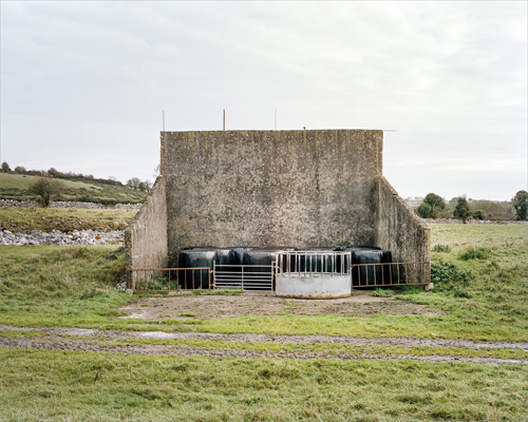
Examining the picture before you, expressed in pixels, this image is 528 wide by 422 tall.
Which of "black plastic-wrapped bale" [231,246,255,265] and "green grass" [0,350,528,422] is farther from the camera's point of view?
"black plastic-wrapped bale" [231,246,255,265]

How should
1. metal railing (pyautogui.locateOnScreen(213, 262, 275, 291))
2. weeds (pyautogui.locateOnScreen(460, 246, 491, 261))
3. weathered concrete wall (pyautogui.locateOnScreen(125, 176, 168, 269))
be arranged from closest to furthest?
weathered concrete wall (pyautogui.locateOnScreen(125, 176, 168, 269))
metal railing (pyautogui.locateOnScreen(213, 262, 275, 291))
weeds (pyautogui.locateOnScreen(460, 246, 491, 261))

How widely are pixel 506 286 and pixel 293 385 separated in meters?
10.5

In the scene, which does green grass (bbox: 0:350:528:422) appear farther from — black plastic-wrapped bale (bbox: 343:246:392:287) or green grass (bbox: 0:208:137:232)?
green grass (bbox: 0:208:137:232)

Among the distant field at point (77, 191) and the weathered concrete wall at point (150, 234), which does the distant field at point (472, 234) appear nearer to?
the weathered concrete wall at point (150, 234)

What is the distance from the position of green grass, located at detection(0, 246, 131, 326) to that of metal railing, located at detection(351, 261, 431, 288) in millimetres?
8721

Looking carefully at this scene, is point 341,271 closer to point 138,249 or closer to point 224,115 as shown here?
point 138,249

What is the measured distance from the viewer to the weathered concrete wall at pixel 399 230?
1706cm

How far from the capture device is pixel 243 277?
725 inches

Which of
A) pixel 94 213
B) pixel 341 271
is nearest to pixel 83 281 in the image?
pixel 341 271

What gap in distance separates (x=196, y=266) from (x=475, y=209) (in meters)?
43.6

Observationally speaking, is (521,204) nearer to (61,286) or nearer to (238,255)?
(238,255)

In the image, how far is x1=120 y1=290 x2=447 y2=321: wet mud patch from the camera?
1294 centimetres

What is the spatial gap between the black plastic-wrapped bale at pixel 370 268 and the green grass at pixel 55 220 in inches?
911

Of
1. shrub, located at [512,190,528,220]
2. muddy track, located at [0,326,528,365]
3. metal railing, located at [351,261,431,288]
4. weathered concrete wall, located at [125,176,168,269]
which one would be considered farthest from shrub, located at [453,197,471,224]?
muddy track, located at [0,326,528,365]
